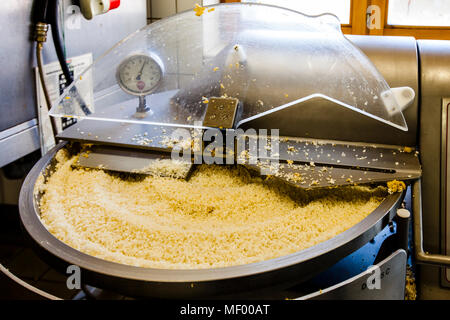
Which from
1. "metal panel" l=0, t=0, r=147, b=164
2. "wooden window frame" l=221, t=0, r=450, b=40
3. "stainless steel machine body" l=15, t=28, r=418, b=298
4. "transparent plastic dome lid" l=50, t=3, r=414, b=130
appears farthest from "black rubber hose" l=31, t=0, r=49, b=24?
"wooden window frame" l=221, t=0, r=450, b=40

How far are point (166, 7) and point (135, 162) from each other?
1438 millimetres

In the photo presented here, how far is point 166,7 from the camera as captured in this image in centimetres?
246

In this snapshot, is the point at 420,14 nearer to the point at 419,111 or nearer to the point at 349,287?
the point at 419,111

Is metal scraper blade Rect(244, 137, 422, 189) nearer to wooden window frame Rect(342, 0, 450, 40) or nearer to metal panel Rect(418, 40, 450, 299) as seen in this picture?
metal panel Rect(418, 40, 450, 299)

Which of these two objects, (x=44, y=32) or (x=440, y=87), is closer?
(x=440, y=87)

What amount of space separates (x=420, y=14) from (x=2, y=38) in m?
1.98

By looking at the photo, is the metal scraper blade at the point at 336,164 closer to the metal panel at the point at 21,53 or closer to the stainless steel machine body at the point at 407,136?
the stainless steel machine body at the point at 407,136

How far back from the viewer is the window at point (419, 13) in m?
2.23

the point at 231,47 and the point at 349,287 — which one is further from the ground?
the point at 231,47

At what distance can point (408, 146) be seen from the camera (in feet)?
4.42

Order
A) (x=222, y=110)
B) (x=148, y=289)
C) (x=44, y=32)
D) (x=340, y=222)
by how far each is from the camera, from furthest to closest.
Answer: (x=44, y=32) < (x=222, y=110) < (x=340, y=222) < (x=148, y=289)

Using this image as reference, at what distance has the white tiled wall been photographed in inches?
95.3

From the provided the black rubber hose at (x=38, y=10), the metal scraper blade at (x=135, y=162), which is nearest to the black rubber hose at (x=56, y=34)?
the black rubber hose at (x=38, y=10)

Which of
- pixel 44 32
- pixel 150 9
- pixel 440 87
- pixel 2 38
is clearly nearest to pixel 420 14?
pixel 440 87
